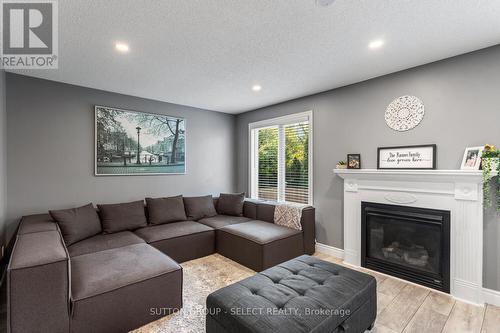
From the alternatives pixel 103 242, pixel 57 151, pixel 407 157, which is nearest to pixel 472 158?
pixel 407 157

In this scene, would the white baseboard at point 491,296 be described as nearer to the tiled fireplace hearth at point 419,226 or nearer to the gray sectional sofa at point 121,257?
the tiled fireplace hearth at point 419,226

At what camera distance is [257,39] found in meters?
2.16

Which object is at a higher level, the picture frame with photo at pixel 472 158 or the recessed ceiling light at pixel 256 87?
the recessed ceiling light at pixel 256 87

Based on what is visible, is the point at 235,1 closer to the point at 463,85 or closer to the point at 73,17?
the point at 73,17

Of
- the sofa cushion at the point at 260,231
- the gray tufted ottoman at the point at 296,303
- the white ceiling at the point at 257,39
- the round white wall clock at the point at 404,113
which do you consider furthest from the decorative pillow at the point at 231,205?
the round white wall clock at the point at 404,113

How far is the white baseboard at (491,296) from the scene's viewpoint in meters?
2.24

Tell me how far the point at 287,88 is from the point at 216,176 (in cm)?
236

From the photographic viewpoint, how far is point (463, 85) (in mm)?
2457

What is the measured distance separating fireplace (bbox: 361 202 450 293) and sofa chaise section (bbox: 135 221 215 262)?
215 centimetres

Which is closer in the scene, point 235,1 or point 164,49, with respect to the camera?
point 235,1

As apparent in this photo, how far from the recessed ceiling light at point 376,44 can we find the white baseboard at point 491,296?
8.57 feet

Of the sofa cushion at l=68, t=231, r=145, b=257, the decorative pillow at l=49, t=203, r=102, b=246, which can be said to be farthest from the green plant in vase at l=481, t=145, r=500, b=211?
the decorative pillow at l=49, t=203, r=102, b=246

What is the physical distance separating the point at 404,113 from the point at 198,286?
3147mm

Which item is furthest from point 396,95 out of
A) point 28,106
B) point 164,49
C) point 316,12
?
point 28,106
